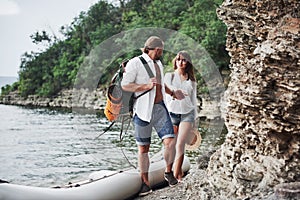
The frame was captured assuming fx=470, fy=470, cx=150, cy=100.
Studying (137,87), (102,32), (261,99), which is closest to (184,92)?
(137,87)

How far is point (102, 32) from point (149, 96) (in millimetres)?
23348

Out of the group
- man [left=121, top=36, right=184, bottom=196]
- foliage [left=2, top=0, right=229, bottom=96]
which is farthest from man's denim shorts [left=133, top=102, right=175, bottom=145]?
foliage [left=2, top=0, right=229, bottom=96]

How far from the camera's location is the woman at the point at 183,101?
14.0 ft

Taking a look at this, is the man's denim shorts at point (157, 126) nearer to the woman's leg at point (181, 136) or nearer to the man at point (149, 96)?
the man at point (149, 96)

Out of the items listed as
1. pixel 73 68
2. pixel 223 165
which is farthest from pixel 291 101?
pixel 73 68

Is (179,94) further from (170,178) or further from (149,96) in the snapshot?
(170,178)

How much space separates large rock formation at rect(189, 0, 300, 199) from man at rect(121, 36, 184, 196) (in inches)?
29.2

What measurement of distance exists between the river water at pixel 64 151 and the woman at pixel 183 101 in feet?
1.55

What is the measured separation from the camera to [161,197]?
443cm

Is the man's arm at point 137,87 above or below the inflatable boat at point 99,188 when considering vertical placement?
above

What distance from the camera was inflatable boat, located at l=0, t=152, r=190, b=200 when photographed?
4.02m

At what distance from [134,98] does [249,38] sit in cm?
119

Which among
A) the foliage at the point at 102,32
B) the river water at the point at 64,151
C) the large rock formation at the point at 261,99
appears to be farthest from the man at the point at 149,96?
the foliage at the point at 102,32

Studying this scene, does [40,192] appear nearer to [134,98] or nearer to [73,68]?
[134,98]
